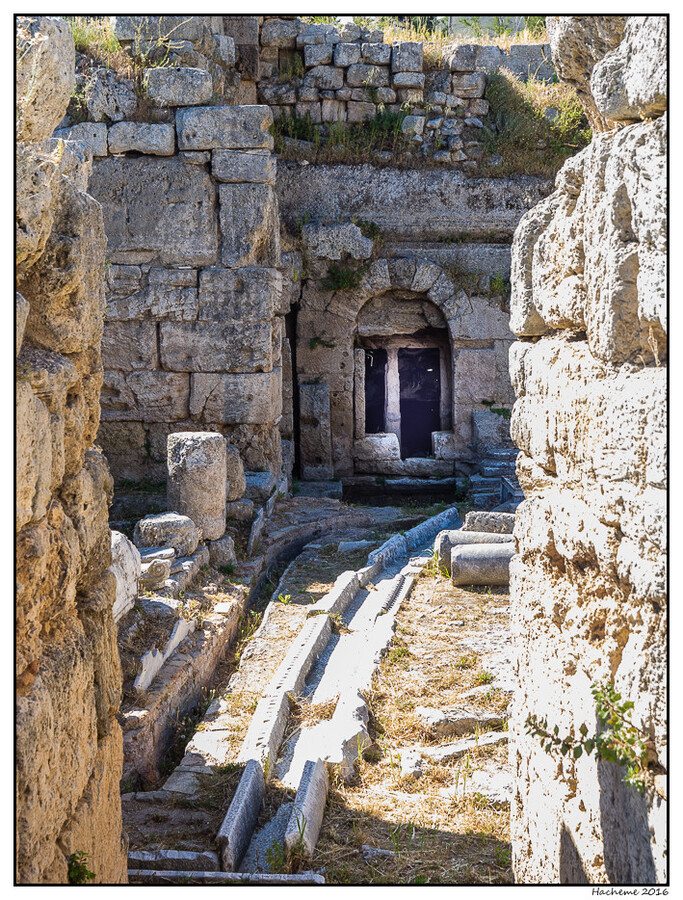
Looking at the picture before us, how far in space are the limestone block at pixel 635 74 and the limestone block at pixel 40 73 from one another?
157cm

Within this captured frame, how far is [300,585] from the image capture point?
8.45 metres

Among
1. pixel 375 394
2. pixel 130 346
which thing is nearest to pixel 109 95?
pixel 130 346

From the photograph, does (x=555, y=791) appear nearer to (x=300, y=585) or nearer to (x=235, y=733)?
(x=235, y=733)

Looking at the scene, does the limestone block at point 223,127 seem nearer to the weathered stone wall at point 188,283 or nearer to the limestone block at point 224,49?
the weathered stone wall at point 188,283

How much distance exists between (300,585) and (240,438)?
2.40 meters

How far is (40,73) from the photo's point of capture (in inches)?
104

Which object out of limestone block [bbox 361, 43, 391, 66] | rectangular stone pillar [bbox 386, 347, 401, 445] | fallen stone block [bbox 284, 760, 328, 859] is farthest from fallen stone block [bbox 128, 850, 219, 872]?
limestone block [bbox 361, 43, 391, 66]

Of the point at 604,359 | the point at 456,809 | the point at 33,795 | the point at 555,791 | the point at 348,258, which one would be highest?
the point at 348,258

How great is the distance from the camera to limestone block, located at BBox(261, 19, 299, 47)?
12.2 meters

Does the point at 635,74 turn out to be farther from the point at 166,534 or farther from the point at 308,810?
the point at 166,534

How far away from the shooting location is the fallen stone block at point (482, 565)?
816 centimetres

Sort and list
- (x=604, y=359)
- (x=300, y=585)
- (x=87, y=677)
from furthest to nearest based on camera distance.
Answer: (x=300, y=585) < (x=87, y=677) < (x=604, y=359)

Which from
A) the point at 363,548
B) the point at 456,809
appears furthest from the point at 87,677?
the point at 363,548

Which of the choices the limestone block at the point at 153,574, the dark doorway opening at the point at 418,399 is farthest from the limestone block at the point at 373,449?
the limestone block at the point at 153,574
